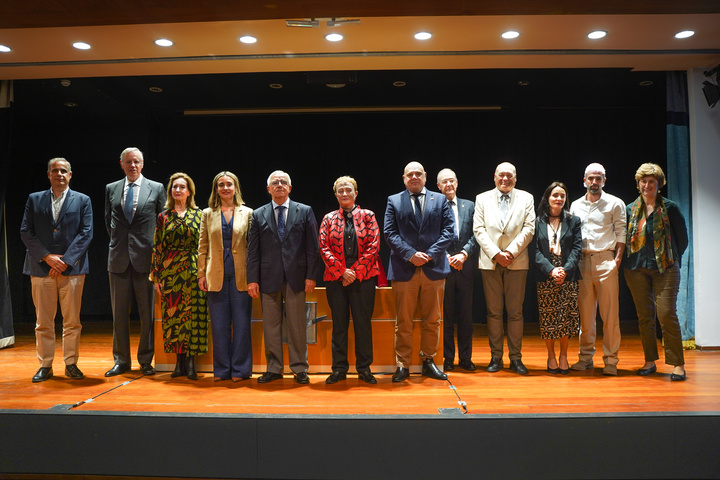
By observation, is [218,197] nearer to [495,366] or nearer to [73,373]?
[73,373]

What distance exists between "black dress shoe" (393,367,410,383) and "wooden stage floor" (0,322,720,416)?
0.07m

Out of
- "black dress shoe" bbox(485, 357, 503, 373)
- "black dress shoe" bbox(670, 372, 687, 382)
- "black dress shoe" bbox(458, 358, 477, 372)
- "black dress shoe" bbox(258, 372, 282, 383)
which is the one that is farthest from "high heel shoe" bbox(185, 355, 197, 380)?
"black dress shoe" bbox(670, 372, 687, 382)

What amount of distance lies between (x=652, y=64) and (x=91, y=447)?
5.85 meters

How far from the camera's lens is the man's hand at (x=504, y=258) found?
4.28m

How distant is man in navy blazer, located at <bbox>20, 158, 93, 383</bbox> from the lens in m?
4.20

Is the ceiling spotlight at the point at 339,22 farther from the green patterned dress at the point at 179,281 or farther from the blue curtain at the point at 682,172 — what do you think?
the blue curtain at the point at 682,172

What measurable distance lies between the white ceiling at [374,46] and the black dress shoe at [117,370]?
2701mm

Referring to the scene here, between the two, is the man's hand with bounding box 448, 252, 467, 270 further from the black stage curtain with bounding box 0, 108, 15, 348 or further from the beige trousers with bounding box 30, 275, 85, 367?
the black stage curtain with bounding box 0, 108, 15, 348

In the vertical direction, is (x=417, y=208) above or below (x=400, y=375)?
above

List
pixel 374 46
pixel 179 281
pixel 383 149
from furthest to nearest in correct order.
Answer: pixel 383 149 < pixel 374 46 < pixel 179 281

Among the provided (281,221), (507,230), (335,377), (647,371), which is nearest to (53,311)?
(281,221)

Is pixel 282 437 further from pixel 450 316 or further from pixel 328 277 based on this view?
pixel 450 316

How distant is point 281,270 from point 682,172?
4373mm

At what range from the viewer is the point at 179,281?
4.19 m
